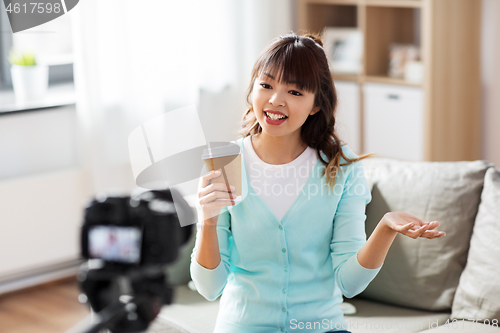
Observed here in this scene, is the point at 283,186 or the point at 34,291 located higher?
the point at 283,186

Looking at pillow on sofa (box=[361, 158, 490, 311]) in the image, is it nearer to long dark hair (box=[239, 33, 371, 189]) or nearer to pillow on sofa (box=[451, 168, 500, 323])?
pillow on sofa (box=[451, 168, 500, 323])

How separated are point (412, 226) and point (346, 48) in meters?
2.41

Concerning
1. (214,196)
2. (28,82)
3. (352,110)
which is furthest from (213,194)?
(352,110)

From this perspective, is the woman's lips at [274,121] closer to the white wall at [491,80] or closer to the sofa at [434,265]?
the sofa at [434,265]

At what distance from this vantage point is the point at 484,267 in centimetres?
155

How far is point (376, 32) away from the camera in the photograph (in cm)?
320

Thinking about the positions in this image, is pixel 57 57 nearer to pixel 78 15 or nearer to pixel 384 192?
pixel 78 15

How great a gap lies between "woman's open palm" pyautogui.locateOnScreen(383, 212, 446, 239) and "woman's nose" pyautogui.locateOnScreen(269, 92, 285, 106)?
33 cm

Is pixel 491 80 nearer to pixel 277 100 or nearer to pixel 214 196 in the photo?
pixel 277 100

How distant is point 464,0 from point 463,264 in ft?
5.65

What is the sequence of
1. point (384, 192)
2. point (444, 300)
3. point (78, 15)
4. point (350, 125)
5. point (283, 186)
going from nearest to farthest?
point (283, 186)
point (444, 300)
point (384, 192)
point (78, 15)
point (350, 125)

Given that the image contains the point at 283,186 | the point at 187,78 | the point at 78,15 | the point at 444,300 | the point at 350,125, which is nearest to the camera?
the point at 283,186

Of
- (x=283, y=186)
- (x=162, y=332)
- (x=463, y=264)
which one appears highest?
(x=283, y=186)

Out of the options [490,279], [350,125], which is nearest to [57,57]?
[350,125]
